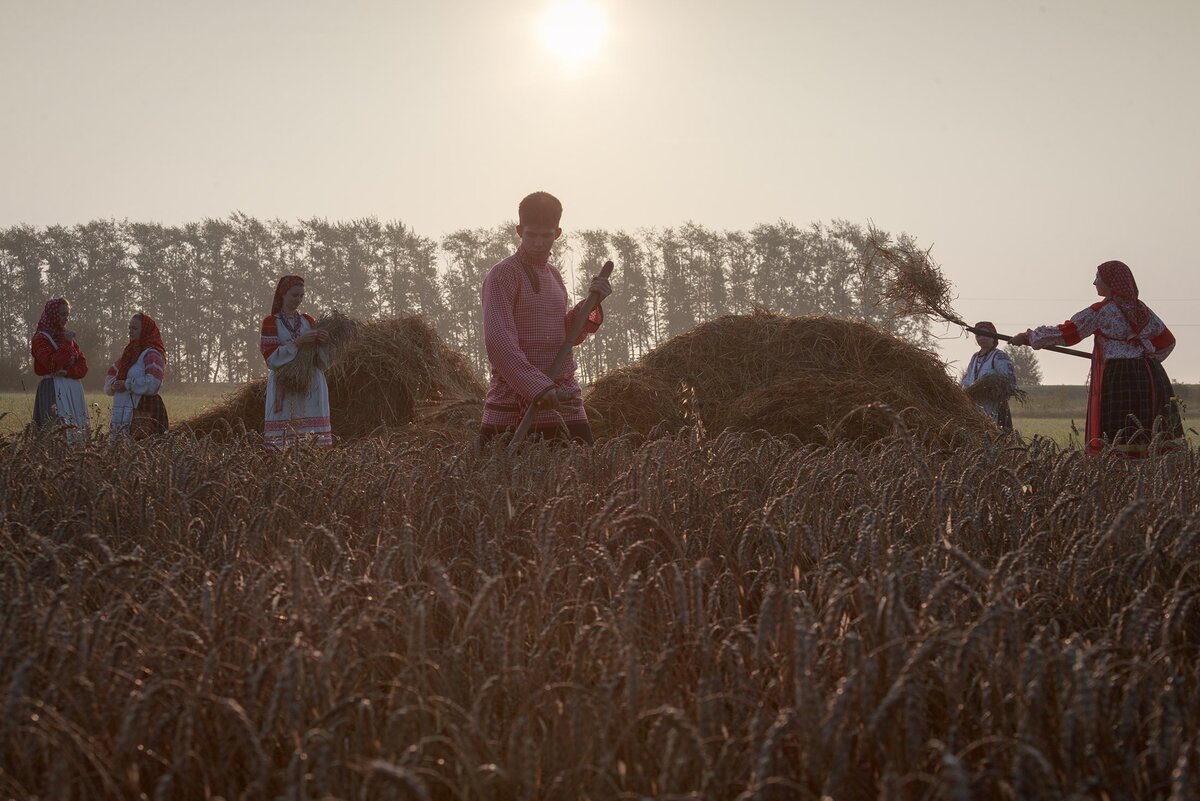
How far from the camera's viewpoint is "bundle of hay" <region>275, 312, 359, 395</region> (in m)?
7.98

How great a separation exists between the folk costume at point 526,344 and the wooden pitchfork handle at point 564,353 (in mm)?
34

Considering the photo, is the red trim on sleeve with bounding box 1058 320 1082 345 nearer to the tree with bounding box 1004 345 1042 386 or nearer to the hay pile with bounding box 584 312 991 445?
the hay pile with bounding box 584 312 991 445

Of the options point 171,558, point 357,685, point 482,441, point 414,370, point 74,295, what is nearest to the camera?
point 357,685

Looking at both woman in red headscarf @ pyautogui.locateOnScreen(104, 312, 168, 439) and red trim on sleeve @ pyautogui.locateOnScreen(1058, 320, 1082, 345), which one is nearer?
red trim on sleeve @ pyautogui.locateOnScreen(1058, 320, 1082, 345)

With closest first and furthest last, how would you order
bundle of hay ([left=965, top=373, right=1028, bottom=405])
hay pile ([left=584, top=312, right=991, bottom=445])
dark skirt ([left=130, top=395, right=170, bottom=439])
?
hay pile ([left=584, top=312, right=991, bottom=445]), dark skirt ([left=130, top=395, right=170, bottom=439]), bundle of hay ([left=965, top=373, right=1028, bottom=405])

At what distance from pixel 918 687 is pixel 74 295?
68.9 metres

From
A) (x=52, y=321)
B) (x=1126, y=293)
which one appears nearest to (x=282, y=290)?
(x=52, y=321)

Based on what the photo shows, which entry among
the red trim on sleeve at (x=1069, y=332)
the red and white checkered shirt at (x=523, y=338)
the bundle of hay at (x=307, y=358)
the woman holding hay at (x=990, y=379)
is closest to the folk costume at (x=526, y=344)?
the red and white checkered shirt at (x=523, y=338)

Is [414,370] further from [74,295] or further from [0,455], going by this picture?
[74,295]

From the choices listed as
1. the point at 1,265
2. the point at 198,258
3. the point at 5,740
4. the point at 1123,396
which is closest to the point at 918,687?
the point at 5,740

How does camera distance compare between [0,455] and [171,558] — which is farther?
[0,455]

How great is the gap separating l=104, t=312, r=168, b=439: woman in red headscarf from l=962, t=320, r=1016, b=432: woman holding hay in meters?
7.85

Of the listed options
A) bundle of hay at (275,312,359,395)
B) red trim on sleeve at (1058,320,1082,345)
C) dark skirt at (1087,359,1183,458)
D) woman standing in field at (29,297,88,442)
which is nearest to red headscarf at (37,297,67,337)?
woman standing in field at (29,297,88,442)

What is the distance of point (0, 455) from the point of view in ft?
16.3
